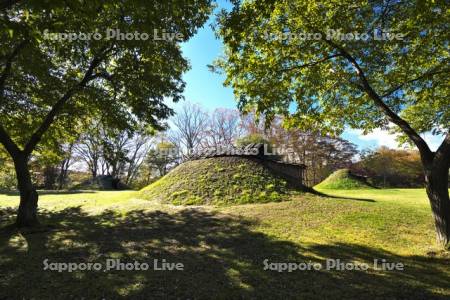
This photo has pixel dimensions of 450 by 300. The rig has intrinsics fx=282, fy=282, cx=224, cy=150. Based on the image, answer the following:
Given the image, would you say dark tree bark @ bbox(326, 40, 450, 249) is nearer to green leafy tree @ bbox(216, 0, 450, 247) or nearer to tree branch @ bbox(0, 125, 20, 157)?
green leafy tree @ bbox(216, 0, 450, 247)

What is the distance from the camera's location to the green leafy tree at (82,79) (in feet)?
25.6

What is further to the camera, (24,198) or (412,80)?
(24,198)

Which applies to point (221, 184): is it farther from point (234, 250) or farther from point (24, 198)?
point (24, 198)

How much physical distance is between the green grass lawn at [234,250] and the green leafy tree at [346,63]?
177 cm

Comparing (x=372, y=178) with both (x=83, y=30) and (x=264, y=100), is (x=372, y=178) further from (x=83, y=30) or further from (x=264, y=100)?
(x=83, y=30)

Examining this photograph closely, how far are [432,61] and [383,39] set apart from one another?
5.19ft

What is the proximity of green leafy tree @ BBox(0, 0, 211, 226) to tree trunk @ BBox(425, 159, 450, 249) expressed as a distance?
263 inches

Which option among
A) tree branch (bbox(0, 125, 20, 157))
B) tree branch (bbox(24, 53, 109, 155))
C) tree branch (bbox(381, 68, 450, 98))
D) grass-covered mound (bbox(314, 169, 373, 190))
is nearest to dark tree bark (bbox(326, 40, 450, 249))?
tree branch (bbox(381, 68, 450, 98))

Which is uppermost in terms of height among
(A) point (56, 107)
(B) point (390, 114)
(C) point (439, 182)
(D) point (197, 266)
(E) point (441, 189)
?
(A) point (56, 107)

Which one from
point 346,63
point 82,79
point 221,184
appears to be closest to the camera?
point 346,63

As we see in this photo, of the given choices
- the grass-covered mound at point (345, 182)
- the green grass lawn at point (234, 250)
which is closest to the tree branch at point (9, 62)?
the green grass lawn at point (234, 250)

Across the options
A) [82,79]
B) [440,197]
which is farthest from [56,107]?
[440,197]

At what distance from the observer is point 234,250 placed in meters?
6.05

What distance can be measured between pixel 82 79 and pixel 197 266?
23.8 ft
